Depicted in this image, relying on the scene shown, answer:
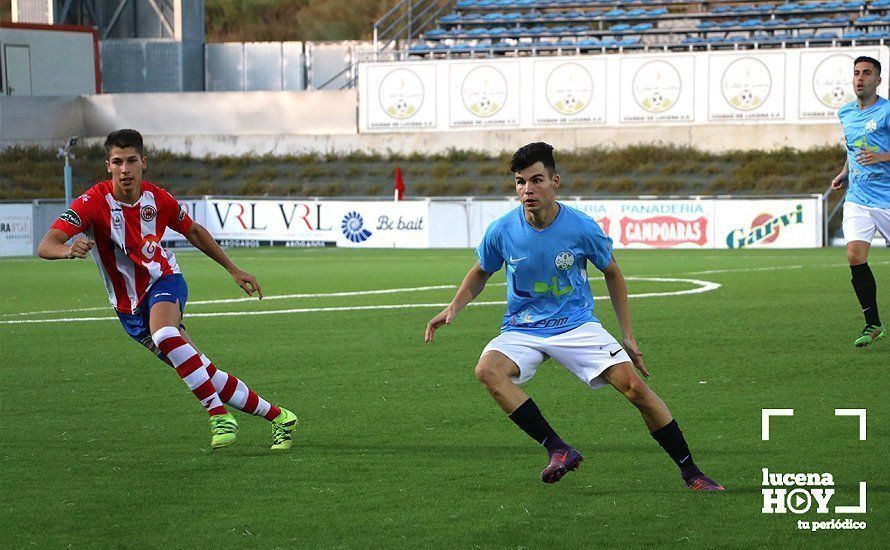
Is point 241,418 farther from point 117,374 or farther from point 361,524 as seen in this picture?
point 361,524

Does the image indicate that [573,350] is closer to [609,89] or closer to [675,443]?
[675,443]

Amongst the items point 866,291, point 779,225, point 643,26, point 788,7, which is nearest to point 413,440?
point 866,291

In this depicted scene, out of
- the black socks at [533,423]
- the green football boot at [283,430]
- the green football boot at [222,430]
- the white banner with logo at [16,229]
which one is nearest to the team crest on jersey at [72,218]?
the green football boot at [222,430]

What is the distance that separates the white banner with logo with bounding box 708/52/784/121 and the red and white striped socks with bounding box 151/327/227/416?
1471 inches

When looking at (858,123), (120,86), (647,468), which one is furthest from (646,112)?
(647,468)

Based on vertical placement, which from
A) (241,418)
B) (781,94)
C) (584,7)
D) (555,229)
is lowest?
(241,418)

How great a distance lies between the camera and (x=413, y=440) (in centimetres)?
743

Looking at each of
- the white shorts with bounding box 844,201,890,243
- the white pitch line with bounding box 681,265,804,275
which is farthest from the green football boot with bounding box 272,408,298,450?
the white pitch line with bounding box 681,265,804,275

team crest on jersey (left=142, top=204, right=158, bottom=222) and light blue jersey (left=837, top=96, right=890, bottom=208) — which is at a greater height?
light blue jersey (left=837, top=96, right=890, bottom=208)

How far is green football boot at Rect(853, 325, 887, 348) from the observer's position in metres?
11.1

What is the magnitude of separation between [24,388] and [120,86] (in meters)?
50.2

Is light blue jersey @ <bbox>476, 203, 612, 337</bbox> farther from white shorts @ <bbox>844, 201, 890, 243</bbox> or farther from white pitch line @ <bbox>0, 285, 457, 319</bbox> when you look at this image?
white pitch line @ <bbox>0, 285, 457, 319</bbox>

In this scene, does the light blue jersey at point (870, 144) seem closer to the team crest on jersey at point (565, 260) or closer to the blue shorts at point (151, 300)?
the team crest on jersey at point (565, 260)

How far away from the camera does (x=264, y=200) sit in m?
37.2
